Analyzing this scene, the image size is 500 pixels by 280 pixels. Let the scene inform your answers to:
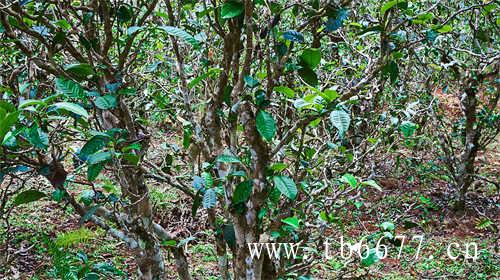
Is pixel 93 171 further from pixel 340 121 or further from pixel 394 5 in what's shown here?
pixel 394 5

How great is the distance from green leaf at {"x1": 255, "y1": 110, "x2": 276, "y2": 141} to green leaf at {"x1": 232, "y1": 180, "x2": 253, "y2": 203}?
22 centimetres

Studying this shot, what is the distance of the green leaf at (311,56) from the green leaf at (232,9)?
0.24 meters

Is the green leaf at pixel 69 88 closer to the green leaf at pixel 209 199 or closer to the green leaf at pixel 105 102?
the green leaf at pixel 105 102

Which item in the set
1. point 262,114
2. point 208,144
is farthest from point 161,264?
point 262,114

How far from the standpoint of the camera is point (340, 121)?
1.31 metres

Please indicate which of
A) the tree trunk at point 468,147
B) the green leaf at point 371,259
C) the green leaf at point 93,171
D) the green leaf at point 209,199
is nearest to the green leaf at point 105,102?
the green leaf at point 93,171

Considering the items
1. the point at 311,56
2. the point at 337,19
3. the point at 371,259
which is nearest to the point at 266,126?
the point at 311,56

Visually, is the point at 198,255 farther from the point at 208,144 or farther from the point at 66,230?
the point at 208,144

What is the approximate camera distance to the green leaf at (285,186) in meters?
1.45

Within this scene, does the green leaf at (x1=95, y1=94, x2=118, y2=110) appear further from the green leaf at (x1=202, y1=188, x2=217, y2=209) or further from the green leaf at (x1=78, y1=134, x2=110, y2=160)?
the green leaf at (x1=202, y1=188, x2=217, y2=209)

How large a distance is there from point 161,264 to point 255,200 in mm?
668

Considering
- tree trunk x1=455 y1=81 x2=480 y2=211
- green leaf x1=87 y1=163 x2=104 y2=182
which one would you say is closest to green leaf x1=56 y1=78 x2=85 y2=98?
green leaf x1=87 y1=163 x2=104 y2=182

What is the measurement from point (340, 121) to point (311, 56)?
1.06 feet

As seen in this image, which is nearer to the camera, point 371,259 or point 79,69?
point 79,69
